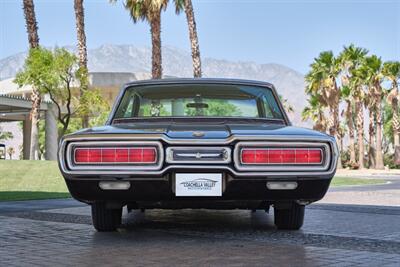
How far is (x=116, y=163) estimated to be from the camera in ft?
17.1

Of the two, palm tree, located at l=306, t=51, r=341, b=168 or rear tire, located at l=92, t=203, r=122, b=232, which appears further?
palm tree, located at l=306, t=51, r=341, b=168

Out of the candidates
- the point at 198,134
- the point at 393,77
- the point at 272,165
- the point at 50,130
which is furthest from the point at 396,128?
the point at 198,134

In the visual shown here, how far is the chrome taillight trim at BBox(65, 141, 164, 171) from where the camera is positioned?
5.14 meters

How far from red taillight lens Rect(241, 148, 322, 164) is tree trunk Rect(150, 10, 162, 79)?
2269 centimetres

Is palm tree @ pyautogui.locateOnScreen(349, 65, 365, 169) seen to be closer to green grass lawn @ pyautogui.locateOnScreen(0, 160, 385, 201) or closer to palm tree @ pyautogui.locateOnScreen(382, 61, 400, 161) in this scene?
palm tree @ pyautogui.locateOnScreen(382, 61, 400, 161)

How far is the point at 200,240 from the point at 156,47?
23.2 meters

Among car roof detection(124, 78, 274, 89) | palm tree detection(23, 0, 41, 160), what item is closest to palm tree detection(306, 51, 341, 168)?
palm tree detection(23, 0, 41, 160)

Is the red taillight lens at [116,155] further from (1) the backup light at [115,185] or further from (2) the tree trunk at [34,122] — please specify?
(2) the tree trunk at [34,122]

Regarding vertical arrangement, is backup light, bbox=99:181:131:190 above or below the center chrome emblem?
below

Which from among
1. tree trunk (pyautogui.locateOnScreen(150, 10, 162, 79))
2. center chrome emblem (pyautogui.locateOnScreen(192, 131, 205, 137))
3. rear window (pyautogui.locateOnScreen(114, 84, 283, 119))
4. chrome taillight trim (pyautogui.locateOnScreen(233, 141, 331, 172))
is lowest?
chrome taillight trim (pyautogui.locateOnScreen(233, 141, 331, 172))

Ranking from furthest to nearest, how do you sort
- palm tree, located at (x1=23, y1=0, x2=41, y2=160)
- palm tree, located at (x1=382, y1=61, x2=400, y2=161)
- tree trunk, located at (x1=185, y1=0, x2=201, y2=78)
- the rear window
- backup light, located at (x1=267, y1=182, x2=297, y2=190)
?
palm tree, located at (x1=382, y1=61, x2=400, y2=161)
tree trunk, located at (x1=185, y1=0, x2=201, y2=78)
palm tree, located at (x1=23, y1=0, x2=41, y2=160)
the rear window
backup light, located at (x1=267, y1=182, x2=297, y2=190)

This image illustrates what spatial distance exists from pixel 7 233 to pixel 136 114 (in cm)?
191

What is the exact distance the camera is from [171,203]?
215 inches

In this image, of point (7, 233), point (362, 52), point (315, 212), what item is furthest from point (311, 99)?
point (7, 233)
